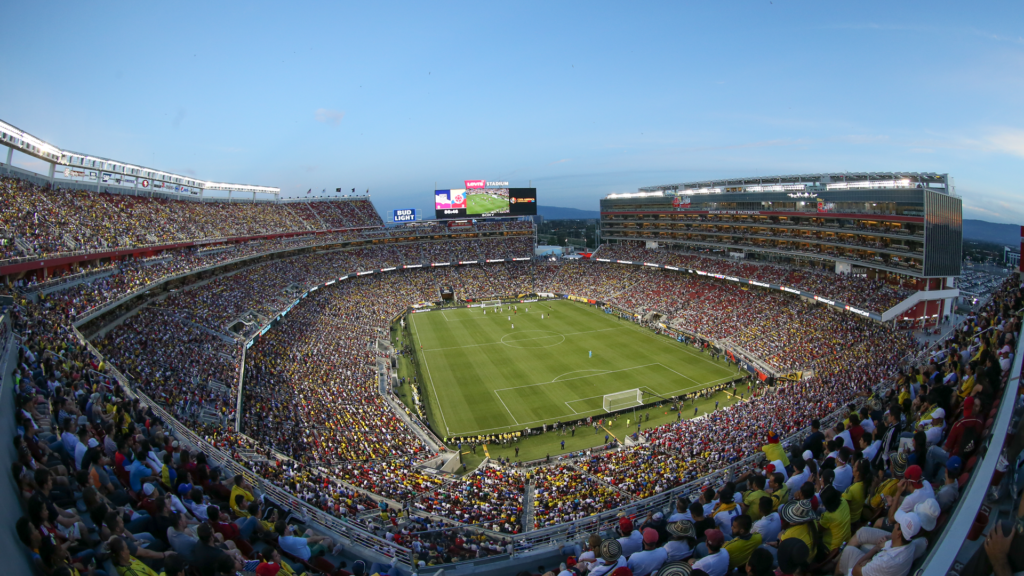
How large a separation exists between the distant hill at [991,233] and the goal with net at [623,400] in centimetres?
12890

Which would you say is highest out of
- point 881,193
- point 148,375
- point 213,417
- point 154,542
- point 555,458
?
point 881,193

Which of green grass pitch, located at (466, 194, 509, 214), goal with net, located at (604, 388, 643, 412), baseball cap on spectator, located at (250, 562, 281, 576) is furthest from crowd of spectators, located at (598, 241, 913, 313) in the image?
baseball cap on spectator, located at (250, 562, 281, 576)

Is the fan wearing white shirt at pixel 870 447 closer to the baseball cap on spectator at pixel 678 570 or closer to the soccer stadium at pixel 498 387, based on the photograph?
the soccer stadium at pixel 498 387

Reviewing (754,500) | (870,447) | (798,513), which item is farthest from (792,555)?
(870,447)

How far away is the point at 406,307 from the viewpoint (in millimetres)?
54969

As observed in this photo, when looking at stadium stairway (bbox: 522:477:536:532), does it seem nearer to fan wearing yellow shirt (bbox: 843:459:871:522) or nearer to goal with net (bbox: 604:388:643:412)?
fan wearing yellow shirt (bbox: 843:459:871:522)

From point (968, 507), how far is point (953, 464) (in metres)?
2.20

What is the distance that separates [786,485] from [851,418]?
3.30m

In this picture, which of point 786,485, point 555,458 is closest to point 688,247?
point 555,458

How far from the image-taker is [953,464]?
210 inches

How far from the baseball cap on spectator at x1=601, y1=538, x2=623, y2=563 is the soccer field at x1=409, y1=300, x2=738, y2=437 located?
2124cm

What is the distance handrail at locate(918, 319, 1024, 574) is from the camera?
316 centimetres

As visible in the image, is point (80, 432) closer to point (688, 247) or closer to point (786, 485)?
point (786, 485)

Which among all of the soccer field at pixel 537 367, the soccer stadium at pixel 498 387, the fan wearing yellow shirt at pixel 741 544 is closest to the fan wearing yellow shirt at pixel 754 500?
the soccer stadium at pixel 498 387
